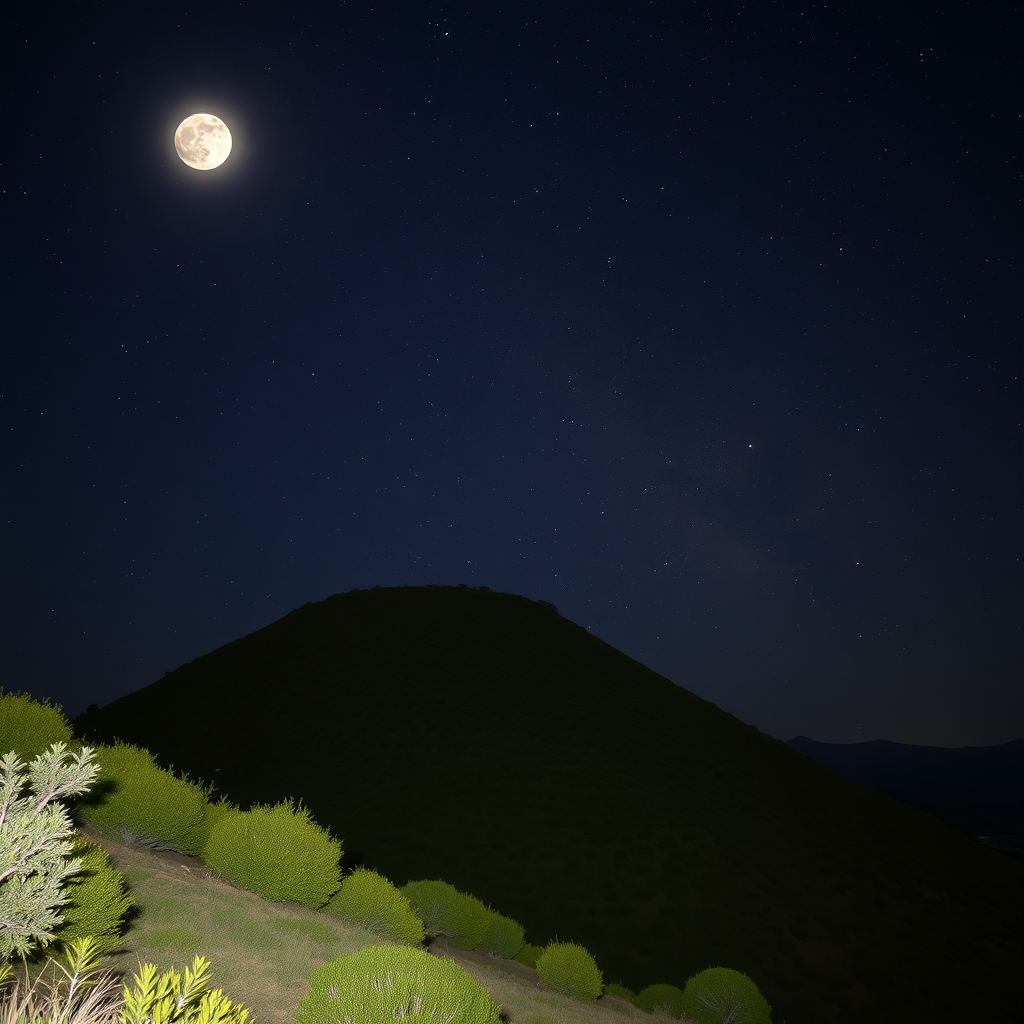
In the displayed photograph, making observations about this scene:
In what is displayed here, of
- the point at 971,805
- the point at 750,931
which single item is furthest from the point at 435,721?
the point at 971,805

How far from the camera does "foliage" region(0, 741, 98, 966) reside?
371 centimetres

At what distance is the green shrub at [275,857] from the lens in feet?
33.4

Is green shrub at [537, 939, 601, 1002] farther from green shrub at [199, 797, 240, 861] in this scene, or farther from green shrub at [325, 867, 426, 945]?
green shrub at [199, 797, 240, 861]

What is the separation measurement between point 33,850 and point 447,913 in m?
13.3

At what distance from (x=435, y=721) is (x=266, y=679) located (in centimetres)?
1494

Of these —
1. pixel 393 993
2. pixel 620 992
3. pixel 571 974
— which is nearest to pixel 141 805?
pixel 393 993

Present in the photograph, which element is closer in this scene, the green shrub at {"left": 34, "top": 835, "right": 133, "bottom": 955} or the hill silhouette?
the green shrub at {"left": 34, "top": 835, "right": 133, "bottom": 955}

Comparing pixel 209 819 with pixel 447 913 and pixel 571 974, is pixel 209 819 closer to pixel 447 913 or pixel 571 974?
pixel 447 913

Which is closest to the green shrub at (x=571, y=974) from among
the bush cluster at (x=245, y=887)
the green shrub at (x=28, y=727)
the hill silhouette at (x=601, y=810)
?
the bush cluster at (x=245, y=887)

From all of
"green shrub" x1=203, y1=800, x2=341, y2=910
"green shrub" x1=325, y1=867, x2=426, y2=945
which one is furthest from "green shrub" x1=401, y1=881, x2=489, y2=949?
"green shrub" x1=203, y1=800, x2=341, y2=910

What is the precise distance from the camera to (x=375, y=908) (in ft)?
35.8

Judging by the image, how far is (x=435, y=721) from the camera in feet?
116

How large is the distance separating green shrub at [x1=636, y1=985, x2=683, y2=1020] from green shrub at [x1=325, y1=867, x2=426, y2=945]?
7.58 m

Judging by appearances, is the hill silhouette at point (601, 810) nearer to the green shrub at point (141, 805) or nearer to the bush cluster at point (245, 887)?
the bush cluster at point (245, 887)
